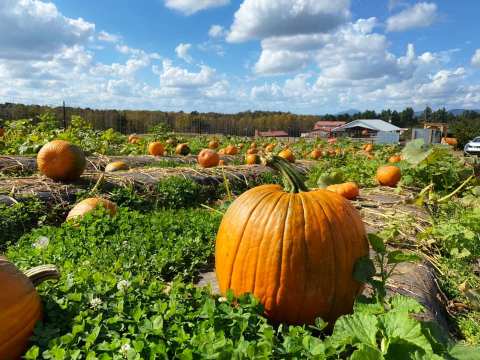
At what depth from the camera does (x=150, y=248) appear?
3.90m

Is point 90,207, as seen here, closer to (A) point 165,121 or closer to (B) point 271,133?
(A) point 165,121

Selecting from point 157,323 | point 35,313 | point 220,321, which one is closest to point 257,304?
point 220,321

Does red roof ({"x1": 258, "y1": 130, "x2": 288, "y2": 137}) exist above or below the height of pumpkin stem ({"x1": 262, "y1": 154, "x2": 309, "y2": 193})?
below

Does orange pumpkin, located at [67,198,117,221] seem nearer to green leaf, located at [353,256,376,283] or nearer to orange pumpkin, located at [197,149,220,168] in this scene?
green leaf, located at [353,256,376,283]

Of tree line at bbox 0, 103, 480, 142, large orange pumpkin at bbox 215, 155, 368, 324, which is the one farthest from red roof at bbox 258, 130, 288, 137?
large orange pumpkin at bbox 215, 155, 368, 324

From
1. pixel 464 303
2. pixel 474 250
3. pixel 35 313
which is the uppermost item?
pixel 35 313

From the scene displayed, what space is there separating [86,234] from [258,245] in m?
2.42

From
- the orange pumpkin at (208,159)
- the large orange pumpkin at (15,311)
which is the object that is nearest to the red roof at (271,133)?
the orange pumpkin at (208,159)

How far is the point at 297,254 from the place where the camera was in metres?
2.37

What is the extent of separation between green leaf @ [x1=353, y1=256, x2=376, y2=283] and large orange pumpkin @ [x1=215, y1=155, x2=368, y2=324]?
0.05m

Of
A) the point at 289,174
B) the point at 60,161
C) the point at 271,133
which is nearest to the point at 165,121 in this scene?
the point at 271,133

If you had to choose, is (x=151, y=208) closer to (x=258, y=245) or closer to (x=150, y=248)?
(x=150, y=248)

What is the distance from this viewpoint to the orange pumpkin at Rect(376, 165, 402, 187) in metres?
7.97

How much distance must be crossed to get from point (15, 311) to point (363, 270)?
179 centimetres
